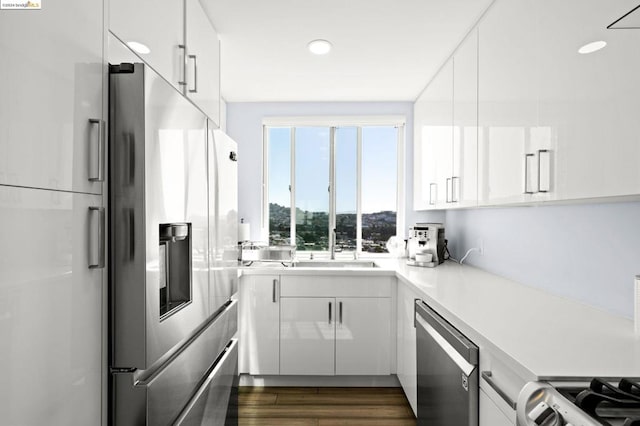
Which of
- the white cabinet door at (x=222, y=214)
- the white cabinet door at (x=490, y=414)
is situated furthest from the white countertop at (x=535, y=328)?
the white cabinet door at (x=222, y=214)

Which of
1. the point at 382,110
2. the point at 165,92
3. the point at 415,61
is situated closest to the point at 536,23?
the point at 415,61

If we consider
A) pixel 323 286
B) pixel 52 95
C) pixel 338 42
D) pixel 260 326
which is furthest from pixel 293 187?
pixel 52 95

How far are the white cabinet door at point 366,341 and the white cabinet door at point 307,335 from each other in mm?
68

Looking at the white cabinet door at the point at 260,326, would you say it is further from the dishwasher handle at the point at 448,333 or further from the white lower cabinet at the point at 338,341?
the dishwasher handle at the point at 448,333

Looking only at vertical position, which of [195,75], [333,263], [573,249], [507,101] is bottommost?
[333,263]

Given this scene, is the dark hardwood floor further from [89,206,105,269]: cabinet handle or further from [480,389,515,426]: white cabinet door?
[89,206,105,269]: cabinet handle

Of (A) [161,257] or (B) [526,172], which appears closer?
(A) [161,257]

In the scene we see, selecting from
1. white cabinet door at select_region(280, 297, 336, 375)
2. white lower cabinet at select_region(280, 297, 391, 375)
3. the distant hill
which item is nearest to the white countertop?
white lower cabinet at select_region(280, 297, 391, 375)

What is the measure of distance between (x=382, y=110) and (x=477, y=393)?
2.76 meters

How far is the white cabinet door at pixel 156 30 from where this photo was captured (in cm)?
116

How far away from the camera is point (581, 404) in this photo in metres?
0.80

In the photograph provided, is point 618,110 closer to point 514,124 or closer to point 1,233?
point 514,124

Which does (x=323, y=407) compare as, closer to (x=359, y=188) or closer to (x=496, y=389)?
(x=496, y=389)

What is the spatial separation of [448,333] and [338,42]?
5.75 feet
